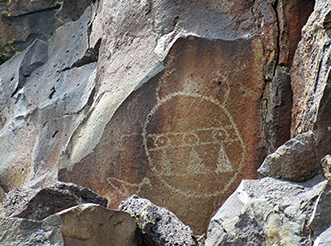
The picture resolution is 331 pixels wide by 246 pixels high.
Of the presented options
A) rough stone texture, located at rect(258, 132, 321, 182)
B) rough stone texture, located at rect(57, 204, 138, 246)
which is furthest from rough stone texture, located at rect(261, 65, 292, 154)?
rough stone texture, located at rect(57, 204, 138, 246)

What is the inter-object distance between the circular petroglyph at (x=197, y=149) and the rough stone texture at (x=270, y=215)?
69 cm

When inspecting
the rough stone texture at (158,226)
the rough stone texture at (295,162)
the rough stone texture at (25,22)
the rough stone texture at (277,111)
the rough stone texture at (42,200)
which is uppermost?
the rough stone texture at (25,22)

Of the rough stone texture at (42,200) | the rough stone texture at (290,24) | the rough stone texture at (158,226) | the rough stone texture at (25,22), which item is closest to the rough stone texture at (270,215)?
the rough stone texture at (158,226)

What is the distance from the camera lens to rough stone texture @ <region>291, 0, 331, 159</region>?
1.81 m

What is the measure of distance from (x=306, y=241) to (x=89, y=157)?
1.73m

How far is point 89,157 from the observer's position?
2.80 m

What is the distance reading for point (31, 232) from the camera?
176cm

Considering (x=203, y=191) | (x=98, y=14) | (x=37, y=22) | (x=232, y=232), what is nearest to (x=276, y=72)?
(x=203, y=191)

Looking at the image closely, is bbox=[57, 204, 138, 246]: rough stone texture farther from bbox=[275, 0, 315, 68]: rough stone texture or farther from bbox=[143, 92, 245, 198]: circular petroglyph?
bbox=[275, 0, 315, 68]: rough stone texture

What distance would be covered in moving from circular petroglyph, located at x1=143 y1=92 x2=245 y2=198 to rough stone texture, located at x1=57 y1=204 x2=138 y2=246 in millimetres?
708

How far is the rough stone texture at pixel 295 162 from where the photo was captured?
177cm

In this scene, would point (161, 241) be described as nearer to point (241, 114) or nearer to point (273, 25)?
point (241, 114)

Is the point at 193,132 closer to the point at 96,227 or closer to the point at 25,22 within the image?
the point at 96,227

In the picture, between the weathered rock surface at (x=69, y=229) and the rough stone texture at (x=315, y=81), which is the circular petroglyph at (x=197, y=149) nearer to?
the rough stone texture at (x=315, y=81)
